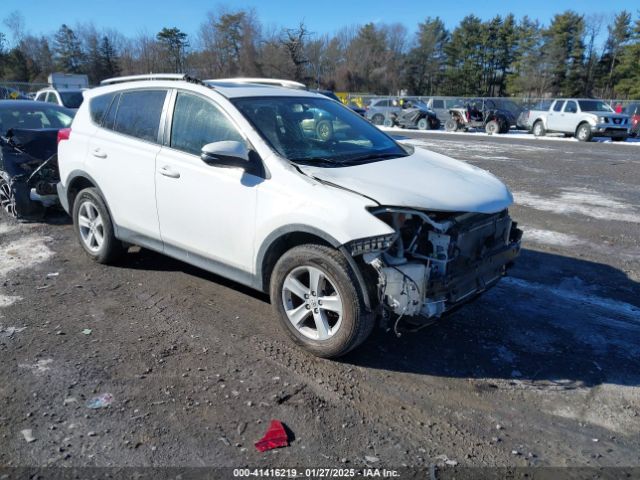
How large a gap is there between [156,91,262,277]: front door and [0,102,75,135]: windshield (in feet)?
16.5

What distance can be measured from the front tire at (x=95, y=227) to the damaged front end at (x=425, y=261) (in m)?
3.05

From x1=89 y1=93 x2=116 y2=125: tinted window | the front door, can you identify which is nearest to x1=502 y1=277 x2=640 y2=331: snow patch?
the front door

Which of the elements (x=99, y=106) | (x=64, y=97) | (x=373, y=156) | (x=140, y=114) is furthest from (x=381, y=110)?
(x=373, y=156)

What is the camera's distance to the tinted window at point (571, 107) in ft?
75.4

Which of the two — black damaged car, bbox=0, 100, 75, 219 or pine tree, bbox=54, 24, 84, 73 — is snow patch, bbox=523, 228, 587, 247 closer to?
black damaged car, bbox=0, 100, 75, 219

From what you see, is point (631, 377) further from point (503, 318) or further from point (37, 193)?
point (37, 193)

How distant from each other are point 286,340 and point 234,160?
1449 mm

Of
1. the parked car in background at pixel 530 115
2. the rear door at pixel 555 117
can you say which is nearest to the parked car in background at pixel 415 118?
the parked car in background at pixel 530 115

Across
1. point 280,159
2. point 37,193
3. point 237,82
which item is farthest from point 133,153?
point 37,193

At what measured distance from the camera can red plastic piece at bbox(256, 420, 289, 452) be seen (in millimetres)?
2773

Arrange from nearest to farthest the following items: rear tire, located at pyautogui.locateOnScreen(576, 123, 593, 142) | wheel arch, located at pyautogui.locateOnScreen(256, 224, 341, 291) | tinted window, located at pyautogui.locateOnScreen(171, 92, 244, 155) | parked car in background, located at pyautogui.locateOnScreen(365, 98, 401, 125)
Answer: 1. wheel arch, located at pyautogui.locateOnScreen(256, 224, 341, 291)
2. tinted window, located at pyautogui.locateOnScreen(171, 92, 244, 155)
3. rear tire, located at pyautogui.locateOnScreen(576, 123, 593, 142)
4. parked car in background, located at pyautogui.locateOnScreen(365, 98, 401, 125)

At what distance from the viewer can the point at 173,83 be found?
4559mm

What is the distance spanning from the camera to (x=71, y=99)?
16.5 metres

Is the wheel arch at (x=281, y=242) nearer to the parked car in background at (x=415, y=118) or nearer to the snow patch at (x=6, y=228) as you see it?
the snow patch at (x=6, y=228)
